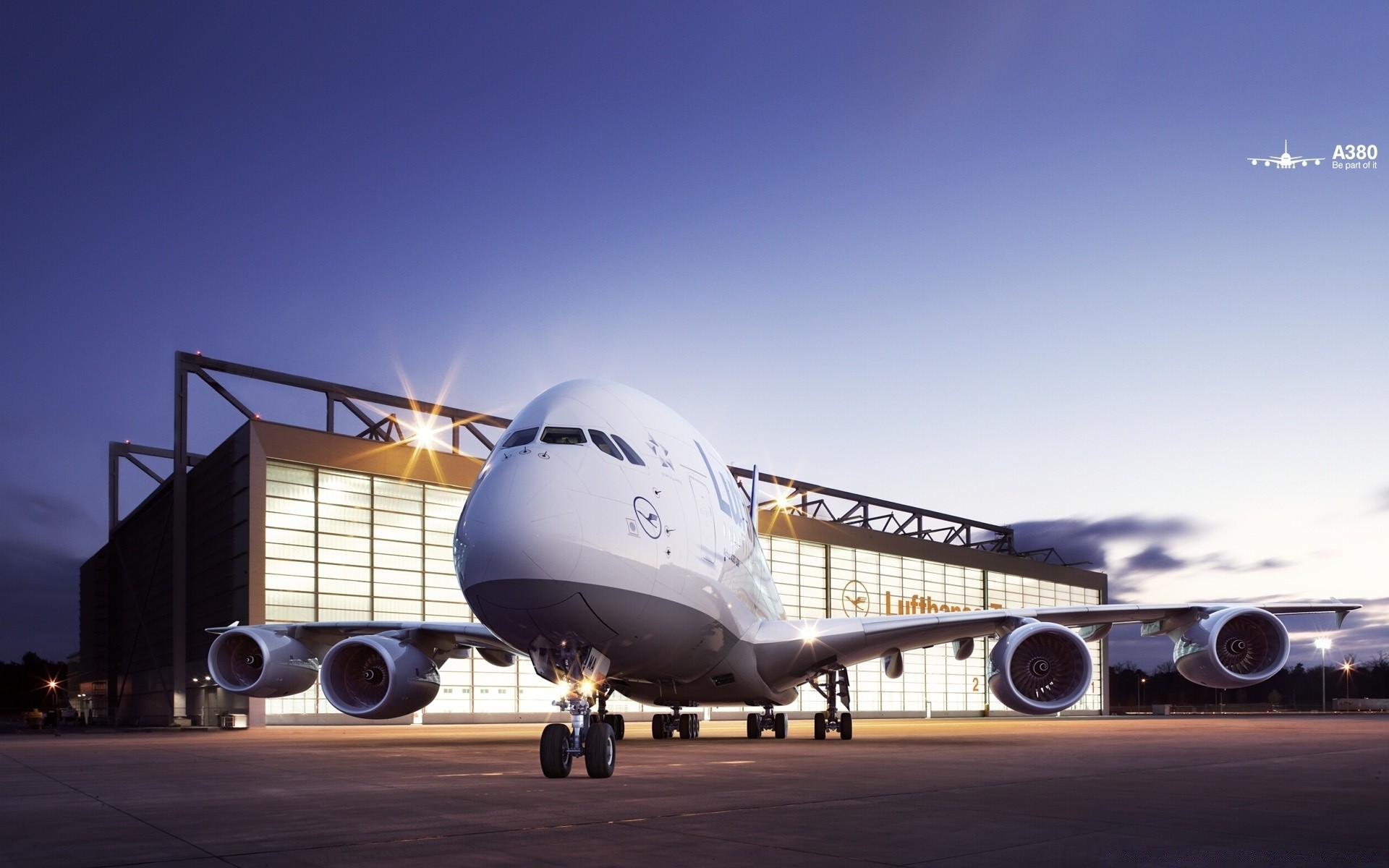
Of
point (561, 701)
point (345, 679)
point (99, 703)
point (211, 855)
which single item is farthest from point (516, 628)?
point (99, 703)

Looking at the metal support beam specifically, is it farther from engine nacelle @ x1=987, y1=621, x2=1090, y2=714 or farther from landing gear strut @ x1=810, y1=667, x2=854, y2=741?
engine nacelle @ x1=987, y1=621, x2=1090, y2=714

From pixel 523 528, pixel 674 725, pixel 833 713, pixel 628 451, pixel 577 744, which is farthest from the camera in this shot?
pixel 674 725

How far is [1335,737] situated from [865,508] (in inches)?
1844

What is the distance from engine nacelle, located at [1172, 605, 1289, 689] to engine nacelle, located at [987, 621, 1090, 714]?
2.79 m

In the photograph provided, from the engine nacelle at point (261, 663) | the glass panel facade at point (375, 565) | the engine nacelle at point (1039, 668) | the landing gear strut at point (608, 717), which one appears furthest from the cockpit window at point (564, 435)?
the glass panel facade at point (375, 565)

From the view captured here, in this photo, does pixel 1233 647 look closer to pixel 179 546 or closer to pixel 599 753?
pixel 599 753

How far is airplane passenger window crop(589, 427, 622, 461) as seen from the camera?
1350 centimetres

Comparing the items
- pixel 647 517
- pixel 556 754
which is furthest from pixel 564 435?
pixel 556 754

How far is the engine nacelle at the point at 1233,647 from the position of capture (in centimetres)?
1862

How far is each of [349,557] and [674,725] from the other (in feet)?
75.7

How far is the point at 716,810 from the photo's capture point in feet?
29.1

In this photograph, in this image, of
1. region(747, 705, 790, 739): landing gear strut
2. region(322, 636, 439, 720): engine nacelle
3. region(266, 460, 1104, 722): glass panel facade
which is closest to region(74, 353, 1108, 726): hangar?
region(266, 460, 1104, 722): glass panel facade

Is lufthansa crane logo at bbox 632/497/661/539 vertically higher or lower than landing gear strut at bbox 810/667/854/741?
higher

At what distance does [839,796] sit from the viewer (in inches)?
393
